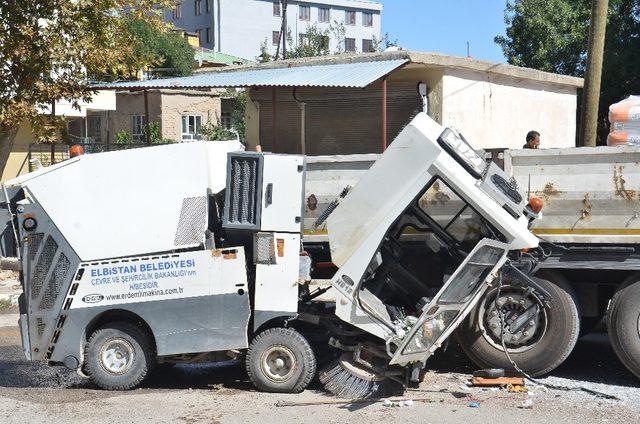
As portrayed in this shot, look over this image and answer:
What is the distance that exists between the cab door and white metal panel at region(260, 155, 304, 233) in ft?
4.67

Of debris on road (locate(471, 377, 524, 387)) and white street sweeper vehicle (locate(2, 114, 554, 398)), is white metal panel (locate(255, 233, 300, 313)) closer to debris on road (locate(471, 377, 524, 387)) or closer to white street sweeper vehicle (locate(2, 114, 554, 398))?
white street sweeper vehicle (locate(2, 114, 554, 398))

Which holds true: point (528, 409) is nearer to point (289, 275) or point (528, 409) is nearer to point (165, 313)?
point (289, 275)

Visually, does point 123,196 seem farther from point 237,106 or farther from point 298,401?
point 237,106

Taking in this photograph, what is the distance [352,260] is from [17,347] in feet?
16.4

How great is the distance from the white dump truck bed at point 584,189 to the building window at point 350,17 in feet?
267

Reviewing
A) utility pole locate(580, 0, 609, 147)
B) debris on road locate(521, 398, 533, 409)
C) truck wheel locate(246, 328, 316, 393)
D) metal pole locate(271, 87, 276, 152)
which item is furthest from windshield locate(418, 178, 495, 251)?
metal pole locate(271, 87, 276, 152)

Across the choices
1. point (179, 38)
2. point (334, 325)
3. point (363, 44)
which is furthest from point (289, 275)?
point (363, 44)

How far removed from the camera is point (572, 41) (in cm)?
2542

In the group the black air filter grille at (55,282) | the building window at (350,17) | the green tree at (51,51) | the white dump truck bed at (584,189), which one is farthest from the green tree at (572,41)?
the building window at (350,17)

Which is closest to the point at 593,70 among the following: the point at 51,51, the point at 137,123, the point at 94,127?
the point at 51,51

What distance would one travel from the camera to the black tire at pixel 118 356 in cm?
774

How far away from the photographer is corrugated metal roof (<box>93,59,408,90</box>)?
43.5 feet

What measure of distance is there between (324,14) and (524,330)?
79931mm

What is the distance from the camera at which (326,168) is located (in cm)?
829
